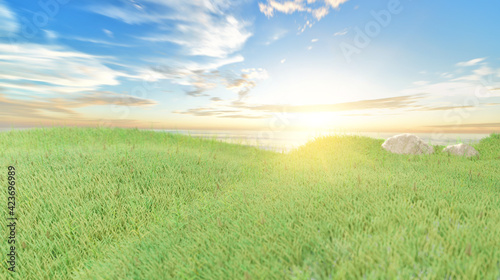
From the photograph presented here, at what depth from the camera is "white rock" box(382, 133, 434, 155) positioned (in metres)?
12.2

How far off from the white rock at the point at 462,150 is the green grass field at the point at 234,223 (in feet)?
14.6

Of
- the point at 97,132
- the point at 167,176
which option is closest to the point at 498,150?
the point at 167,176

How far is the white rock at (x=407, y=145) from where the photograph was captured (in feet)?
40.0

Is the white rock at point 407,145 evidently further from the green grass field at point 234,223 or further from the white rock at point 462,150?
the green grass field at point 234,223

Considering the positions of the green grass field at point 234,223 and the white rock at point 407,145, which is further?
the white rock at point 407,145

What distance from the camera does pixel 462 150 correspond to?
39.1 feet

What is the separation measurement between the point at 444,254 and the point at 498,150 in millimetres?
15566

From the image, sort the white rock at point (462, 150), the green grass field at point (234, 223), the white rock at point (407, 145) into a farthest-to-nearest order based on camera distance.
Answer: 1. the white rock at point (407, 145)
2. the white rock at point (462, 150)
3. the green grass field at point (234, 223)

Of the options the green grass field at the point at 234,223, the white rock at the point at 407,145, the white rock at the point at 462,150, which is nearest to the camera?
the green grass field at the point at 234,223

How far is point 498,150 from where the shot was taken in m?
13.4

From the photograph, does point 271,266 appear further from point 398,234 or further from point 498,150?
point 498,150

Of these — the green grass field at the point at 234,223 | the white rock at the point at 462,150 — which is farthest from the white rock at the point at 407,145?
the green grass field at the point at 234,223

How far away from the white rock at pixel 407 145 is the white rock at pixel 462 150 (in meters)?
0.73

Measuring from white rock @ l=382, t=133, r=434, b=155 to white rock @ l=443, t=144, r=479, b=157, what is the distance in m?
0.73
